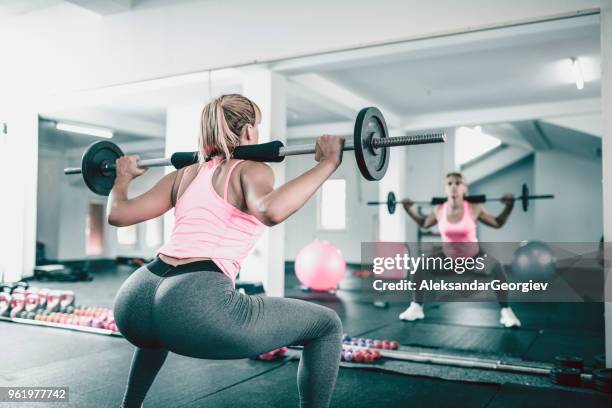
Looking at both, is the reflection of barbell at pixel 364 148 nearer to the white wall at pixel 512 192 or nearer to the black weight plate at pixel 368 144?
the black weight plate at pixel 368 144

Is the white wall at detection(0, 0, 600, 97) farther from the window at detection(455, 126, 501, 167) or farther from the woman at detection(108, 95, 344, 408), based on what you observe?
the window at detection(455, 126, 501, 167)

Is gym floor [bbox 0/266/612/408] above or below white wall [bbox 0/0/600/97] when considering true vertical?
below

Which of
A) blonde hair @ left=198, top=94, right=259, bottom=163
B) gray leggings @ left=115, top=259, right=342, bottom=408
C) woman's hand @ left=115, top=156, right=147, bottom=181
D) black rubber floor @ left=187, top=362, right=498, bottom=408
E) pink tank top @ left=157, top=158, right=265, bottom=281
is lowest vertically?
black rubber floor @ left=187, top=362, right=498, bottom=408

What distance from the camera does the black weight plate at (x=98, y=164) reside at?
76.3 inches

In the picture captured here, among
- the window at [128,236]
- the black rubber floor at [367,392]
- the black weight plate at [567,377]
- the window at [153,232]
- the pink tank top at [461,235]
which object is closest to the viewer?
the black rubber floor at [367,392]

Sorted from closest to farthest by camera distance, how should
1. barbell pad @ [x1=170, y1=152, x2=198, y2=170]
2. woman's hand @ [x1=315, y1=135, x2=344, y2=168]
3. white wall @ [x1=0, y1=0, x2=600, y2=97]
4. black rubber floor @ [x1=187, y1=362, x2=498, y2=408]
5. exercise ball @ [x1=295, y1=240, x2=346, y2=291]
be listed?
woman's hand @ [x1=315, y1=135, x2=344, y2=168] < barbell pad @ [x1=170, y1=152, x2=198, y2=170] < black rubber floor @ [x1=187, y1=362, x2=498, y2=408] < white wall @ [x1=0, y1=0, x2=600, y2=97] < exercise ball @ [x1=295, y1=240, x2=346, y2=291]

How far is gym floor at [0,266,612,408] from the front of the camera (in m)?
2.17

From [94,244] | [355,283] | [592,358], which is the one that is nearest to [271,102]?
[592,358]

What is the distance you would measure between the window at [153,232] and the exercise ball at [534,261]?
16.4 ft

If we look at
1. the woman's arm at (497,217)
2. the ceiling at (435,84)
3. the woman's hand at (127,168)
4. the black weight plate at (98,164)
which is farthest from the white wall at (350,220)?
the woman's hand at (127,168)

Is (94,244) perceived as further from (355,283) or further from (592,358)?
(592,358)

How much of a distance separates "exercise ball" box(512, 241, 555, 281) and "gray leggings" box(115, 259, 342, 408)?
12.3ft

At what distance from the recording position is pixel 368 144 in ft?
4.98

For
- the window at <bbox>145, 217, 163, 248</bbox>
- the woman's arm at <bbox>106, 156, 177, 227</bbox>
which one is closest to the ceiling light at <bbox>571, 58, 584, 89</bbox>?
the woman's arm at <bbox>106, 156, 177, 227</bbox>
